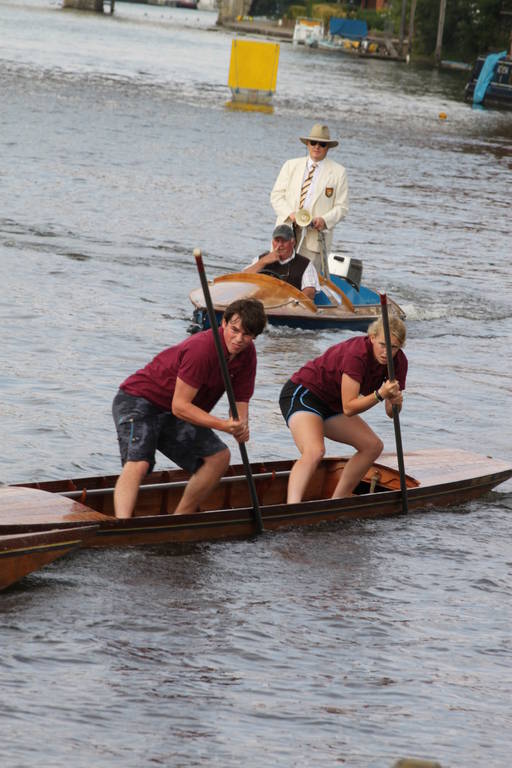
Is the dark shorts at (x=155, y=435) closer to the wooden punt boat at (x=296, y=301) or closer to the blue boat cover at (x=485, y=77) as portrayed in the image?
the wooden punt boat at (x=296, y=301)

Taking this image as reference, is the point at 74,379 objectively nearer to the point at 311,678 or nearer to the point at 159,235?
the point at 311,678

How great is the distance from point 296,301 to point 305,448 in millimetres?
5710

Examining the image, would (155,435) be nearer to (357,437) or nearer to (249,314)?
(249,314)

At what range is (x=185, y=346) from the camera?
26.8ft

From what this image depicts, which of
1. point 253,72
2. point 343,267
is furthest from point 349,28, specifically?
point 343,267

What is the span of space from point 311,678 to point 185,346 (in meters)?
2.14

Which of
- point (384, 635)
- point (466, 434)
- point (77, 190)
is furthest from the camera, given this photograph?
point (77, 190)

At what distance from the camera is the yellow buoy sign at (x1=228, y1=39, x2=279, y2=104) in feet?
165

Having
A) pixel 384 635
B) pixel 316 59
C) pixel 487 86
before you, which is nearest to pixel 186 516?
pixel 384 635

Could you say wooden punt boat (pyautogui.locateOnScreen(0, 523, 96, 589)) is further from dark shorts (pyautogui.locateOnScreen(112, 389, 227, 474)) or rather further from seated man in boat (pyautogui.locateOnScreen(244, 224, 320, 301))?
seated man in boat (pyautogui.locateOnScreen(244, 224, 320, 301))

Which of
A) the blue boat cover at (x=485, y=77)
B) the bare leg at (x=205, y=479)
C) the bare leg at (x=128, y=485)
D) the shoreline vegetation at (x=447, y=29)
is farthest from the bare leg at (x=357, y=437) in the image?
the shoreline vegetation at (x=447, y=29)

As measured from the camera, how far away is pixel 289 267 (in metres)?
14.8

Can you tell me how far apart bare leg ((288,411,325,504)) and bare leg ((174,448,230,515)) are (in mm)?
813

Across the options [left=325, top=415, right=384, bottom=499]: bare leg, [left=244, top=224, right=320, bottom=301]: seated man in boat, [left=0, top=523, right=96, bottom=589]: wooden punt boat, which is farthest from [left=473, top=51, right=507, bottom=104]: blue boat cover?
[left=0, top=523, right=96, bottom=589]: wooden punt boat
